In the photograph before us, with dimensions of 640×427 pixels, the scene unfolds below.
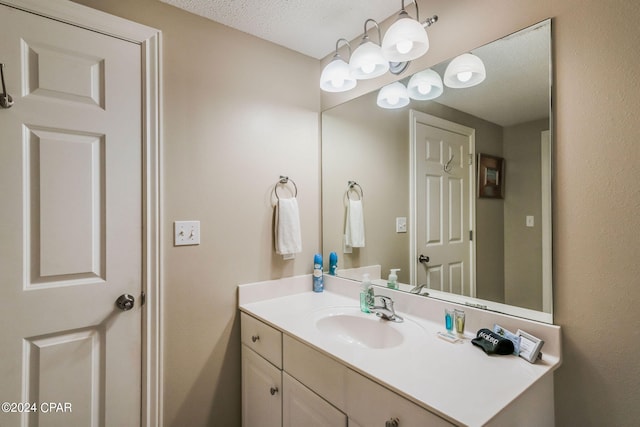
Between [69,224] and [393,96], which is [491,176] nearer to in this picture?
[393,96]

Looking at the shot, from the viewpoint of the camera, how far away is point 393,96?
4.98ft

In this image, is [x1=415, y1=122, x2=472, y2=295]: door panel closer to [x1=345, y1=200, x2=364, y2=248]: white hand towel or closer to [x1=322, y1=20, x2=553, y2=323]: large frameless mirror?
[x1=322, y1=20, x2=553, y2=323]: large frameless mirror

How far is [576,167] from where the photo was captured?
0.95 metres

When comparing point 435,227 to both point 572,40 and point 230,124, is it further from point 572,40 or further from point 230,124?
point 230,124

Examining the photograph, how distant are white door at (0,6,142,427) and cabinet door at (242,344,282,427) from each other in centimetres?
46

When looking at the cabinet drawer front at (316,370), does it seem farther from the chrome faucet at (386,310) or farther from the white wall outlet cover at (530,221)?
the white wall outlet cover at (530,221)

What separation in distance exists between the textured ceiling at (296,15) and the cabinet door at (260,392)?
5.27 feet

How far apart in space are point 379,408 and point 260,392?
2.40 ft

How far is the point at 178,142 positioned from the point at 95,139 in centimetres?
31

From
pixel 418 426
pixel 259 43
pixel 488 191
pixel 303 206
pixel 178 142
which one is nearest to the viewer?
pixel 418 426

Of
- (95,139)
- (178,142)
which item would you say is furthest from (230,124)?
(95,139)

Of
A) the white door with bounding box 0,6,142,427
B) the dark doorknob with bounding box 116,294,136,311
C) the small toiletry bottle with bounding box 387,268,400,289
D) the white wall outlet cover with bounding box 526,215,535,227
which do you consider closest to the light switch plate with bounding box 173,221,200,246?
the white door with bounding box 0,6,142,427

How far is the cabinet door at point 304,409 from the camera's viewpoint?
967 millimetres

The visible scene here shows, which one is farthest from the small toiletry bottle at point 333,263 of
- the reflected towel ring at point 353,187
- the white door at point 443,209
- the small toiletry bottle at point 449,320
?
the small toiletry bottle at point 449,320
